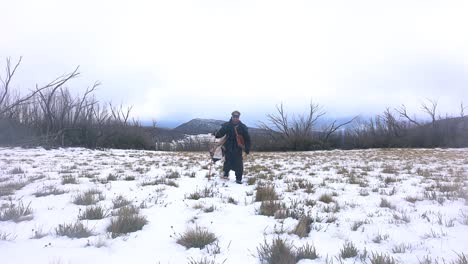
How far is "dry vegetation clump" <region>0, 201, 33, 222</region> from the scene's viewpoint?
4.35 metres

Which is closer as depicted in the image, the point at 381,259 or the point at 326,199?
the point at 381,259

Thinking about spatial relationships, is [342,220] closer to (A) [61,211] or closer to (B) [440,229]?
(B) [440,229]

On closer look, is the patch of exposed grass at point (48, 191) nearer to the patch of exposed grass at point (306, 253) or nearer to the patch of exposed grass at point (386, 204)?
the patch of exposed grass at point (306, 253)

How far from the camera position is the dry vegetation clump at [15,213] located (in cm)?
435

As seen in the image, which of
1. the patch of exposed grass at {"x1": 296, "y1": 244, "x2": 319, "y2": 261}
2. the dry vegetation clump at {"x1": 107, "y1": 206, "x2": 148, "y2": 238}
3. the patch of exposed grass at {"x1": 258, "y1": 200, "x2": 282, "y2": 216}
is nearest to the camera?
the patch of exposed grass at {"x1": 296, "y1": 244, "x2": 319, "y2": 261}

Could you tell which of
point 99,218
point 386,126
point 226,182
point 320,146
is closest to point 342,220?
point 99,218

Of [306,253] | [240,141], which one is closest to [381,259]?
[306,253]

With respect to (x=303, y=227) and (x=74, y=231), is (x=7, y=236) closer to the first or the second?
(x=74, y=231)

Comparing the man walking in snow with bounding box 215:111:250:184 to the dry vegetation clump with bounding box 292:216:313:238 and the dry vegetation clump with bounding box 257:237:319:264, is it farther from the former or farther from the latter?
the dry vegetation clump with bounding box 257:237:319:264

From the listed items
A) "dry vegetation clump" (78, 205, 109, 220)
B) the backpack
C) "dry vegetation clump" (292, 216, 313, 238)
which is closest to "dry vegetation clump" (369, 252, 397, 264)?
"dry vegetation clump" (292, 216, 313, 238)

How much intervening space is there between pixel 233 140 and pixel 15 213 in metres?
→ 5.31

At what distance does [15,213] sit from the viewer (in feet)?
14.8

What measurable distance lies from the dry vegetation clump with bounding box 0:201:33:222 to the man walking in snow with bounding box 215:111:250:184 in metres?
4.81

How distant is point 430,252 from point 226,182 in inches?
209
